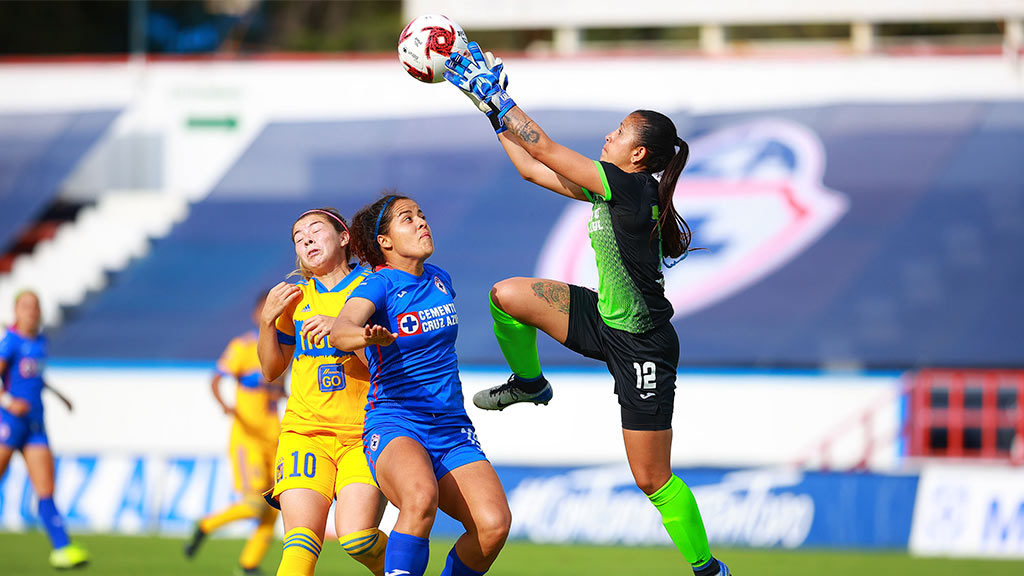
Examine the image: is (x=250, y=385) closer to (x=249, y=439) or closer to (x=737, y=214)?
(x=249, y=439)

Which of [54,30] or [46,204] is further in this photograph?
[54,30]

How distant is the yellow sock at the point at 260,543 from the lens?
33.0ft

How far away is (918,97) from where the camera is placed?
18.6 meters

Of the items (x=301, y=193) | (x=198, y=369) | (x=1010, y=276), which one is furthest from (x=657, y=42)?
(x=198, y=369)

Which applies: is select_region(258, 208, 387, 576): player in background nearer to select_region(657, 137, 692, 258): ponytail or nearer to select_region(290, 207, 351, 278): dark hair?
select_region(290, 207, 351, 278): dark hair

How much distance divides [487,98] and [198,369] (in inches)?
387

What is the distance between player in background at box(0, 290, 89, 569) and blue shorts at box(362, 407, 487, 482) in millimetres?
5352

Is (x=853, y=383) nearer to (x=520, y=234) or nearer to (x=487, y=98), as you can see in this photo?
(x=520, y=234)

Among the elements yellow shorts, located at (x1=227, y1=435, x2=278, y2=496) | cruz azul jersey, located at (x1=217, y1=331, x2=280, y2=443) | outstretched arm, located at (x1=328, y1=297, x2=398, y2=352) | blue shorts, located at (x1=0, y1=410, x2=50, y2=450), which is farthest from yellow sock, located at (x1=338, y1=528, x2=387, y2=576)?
blue shorts, located at (x1=0, y1=410, x2=50, y2=450)

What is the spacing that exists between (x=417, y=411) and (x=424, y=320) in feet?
1.39

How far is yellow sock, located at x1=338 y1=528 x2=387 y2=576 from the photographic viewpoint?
618 cm

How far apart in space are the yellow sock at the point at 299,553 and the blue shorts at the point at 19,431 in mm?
5334

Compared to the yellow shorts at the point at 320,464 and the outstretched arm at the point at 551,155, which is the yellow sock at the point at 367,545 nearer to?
the yellow shorts at the point at 320,464

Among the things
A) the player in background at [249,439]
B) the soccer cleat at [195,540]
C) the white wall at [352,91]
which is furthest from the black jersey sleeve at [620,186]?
the white wall at [352,91]
